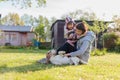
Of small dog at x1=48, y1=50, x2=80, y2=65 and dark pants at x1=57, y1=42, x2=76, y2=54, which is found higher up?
dark pants at x1=57, y1=42, x2=76, y2=54

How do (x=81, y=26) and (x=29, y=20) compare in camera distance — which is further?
(x=29, y=20)

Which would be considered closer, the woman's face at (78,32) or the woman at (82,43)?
the woman at (82,43)

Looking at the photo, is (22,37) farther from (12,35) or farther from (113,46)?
(113,46)

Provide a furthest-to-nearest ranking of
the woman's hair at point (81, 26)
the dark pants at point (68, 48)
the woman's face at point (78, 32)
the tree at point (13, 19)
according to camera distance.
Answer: the tree at point (13, 19)
the dark pants at point (68, 48)
the woman's face at point (78, 32)
the woman's hair at point (81, 26)

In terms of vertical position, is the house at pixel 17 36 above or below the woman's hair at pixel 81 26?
below

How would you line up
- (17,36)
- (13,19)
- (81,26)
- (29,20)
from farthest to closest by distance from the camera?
(29,20), (13,19), (17,36), (81,26)

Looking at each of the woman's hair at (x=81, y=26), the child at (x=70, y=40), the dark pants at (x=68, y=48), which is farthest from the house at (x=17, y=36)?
the woman's hair at (x=81, y=26)

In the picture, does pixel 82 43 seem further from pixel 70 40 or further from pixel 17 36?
pixel 17 36

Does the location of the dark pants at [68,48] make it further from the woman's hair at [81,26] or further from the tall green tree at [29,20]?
the tall green tree at [29,20]

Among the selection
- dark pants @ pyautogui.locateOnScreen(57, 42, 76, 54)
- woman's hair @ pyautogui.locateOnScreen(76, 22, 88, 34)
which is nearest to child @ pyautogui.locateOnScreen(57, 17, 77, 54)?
dark pants @ pyautogui.locateOnScreen(57, 42, 76, 54)

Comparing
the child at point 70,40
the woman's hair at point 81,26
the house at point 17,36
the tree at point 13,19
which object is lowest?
the house at point 17,36

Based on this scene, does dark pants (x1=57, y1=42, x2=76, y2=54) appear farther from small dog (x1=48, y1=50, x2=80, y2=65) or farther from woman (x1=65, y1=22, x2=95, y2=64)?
small dog (x1=48, y1=50, x2=80, y2=65)

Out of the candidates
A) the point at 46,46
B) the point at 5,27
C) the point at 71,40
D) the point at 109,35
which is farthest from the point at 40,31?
the point at 71,40

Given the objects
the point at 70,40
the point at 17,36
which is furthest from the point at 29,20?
the point at 70,40
